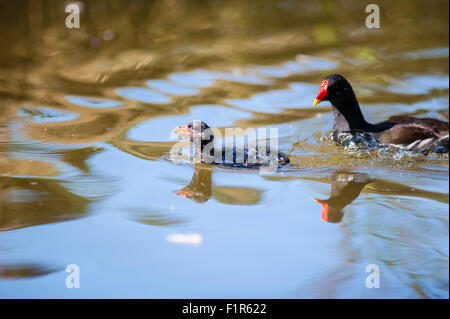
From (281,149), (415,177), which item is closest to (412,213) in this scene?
(415,177)

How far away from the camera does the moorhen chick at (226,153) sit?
5426 mm

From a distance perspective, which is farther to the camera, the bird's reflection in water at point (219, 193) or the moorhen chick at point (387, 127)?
the moorhen chick at point (387, 127)

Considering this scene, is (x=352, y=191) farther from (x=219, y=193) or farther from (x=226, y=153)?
(x=226, y=153)

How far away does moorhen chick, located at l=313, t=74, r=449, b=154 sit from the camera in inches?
228

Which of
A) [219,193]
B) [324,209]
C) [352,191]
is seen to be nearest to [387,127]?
[352,191]

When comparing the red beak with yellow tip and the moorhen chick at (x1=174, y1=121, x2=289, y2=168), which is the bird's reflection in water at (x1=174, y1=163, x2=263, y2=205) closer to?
the moorhen chick at (x1=174, y1=121, x2=289, y2=168)

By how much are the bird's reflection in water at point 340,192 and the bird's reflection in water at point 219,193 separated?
1.73 ft

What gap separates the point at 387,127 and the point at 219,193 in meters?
2.22

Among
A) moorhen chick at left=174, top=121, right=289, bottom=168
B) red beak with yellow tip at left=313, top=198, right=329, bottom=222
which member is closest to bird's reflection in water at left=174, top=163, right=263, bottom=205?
moorhen chick at left=174, top=121, right=289, bottom=168

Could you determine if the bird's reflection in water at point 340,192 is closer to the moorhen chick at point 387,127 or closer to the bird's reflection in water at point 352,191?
the bird's reflection in water at point 352,191

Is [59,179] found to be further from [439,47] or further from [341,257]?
[439,47]

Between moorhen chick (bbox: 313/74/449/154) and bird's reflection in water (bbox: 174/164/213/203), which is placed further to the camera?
moorhen chick (bbox: 313/74/449/154)

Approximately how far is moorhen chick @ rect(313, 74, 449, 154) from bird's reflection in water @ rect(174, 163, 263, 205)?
1788 mm

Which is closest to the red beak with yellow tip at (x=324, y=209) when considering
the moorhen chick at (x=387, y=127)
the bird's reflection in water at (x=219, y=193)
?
the bird's reflection in water at (x=219, y=193)
